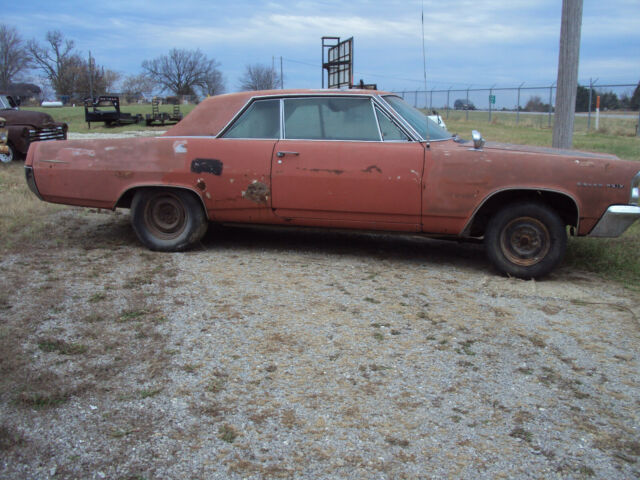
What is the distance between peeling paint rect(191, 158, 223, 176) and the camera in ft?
17.4

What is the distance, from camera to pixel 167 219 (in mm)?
5633

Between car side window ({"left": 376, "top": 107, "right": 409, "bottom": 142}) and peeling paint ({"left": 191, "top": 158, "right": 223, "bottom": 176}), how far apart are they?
150 centimetres

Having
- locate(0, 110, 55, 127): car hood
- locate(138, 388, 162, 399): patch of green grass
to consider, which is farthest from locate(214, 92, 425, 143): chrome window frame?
locate(0, 110, 55, 127): car hood

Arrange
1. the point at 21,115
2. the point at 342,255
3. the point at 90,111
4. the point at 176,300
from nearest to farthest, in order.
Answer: the point at 176,300
the point at 342,255
the point at 21,115
the point at 90,111

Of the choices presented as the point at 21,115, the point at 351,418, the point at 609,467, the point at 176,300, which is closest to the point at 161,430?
the point at 351,418

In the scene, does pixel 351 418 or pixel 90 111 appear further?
pixel 90 111

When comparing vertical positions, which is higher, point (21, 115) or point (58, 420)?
point (21, 115)

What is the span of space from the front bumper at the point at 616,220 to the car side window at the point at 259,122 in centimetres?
288

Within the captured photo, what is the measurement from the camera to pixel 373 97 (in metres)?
5.27

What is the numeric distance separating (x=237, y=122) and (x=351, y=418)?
3.46 metres

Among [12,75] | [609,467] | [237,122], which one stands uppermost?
[12,75]

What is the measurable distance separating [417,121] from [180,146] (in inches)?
87.5

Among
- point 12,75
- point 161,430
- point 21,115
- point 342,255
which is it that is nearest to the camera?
point 161,430

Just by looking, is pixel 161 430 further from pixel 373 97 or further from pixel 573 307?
pixel 373 97
